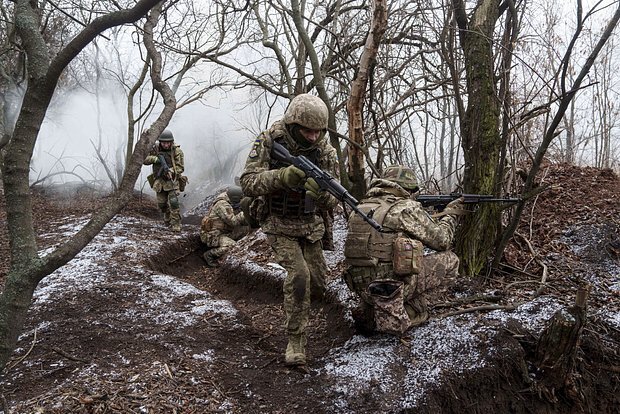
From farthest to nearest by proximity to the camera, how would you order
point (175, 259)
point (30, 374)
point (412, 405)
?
point (175, 259), point (30, 374), point (412, 405)

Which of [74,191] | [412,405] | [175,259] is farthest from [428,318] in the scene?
[74,191]

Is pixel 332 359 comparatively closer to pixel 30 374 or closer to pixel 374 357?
pixel 374 357

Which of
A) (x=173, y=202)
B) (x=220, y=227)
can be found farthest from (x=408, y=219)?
(x=173, y=202)

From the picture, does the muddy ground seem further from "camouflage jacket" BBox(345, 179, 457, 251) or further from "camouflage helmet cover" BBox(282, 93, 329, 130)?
"camouflage helmet cover" BBox(282, 93, 329, 130)

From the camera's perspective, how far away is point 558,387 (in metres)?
3.72

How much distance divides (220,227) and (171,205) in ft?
5.85

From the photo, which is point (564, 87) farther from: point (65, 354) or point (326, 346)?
point (65, 354)

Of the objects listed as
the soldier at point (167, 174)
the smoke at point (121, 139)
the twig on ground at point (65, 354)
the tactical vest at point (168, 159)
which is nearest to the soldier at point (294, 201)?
the twig on ground at point (65, 354)

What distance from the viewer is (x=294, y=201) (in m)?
4.02

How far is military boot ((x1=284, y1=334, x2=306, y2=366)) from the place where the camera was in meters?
3.80

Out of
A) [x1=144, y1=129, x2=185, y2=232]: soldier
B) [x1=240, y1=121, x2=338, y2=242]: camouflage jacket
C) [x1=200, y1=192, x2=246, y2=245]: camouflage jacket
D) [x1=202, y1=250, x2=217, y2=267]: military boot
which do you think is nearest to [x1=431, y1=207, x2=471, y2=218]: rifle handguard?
[x1=240, y1=121, x2=338, y2=242]: camouflage jacket

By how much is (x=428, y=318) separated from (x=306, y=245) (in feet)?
4.23

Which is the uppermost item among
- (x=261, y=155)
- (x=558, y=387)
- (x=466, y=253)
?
(x=261, y=155)

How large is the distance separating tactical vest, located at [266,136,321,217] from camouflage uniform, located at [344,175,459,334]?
45cm
